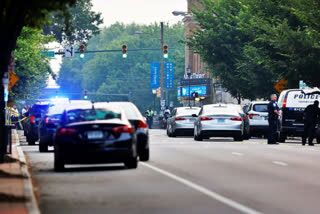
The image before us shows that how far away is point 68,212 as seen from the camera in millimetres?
10602

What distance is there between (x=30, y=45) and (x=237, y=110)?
15.9 m

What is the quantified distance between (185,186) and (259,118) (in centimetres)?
2613

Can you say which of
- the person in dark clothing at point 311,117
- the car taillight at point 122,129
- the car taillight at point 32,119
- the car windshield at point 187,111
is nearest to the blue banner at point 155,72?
the car windshield at point 187,111

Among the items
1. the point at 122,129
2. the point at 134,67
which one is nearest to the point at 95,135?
the point at 122,129

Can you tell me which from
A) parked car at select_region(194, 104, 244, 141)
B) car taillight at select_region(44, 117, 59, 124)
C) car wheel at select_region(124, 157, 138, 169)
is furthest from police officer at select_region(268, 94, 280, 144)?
car wheel at select_region(124, 157, 138, 169)

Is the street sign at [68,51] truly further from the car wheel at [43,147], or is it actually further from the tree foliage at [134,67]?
the tree foliage at [134,67]

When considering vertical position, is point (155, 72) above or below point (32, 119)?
above

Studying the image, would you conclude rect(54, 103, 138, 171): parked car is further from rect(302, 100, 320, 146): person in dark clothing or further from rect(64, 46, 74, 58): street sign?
rect(64, 46, 74, 58): street sign

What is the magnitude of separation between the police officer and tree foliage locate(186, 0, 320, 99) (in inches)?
186

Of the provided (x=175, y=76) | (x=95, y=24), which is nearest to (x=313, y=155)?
(x=95, y=24)

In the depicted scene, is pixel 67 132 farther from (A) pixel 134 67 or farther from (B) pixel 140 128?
(A) pixel 134 67

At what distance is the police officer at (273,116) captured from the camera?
3053 cm

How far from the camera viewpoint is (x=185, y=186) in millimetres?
13922

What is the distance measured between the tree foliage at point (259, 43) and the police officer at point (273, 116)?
4.71m
